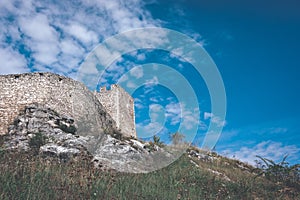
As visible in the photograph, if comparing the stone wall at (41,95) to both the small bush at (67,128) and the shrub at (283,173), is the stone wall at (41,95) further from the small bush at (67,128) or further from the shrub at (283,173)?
the shrub at (283,173)

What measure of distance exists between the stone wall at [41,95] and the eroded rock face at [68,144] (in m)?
0.61

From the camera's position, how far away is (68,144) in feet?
39.8

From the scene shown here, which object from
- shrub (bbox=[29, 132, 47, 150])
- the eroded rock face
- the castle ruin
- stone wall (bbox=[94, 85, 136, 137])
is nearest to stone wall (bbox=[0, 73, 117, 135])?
the castle ruin

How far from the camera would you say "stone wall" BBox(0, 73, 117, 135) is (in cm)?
1663

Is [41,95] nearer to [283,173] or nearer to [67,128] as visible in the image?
[67,128]

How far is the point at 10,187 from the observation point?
16.3ft

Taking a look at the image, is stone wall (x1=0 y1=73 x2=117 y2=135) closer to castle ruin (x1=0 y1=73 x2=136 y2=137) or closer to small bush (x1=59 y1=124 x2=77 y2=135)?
castle ruin (x1=0 y1=73 x2=136 y2=137)

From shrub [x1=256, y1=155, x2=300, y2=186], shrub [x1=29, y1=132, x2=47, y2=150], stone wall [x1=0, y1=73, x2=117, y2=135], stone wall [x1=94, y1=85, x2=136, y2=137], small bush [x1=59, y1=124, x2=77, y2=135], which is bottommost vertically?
shrub [x1=256, y1=155, x2=300, y2=186]

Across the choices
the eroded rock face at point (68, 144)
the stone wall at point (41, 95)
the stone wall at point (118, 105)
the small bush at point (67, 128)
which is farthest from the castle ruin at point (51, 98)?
the stone wall at point (118, 105)

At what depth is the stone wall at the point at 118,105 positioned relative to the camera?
25.5 meters

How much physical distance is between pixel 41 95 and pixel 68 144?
587cm

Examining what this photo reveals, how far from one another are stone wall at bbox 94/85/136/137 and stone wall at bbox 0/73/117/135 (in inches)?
275

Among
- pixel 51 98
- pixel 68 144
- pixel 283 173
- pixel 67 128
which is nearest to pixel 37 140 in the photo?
pixel 68 144

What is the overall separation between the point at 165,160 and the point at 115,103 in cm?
1316
